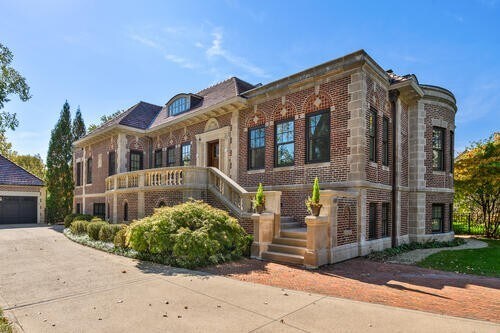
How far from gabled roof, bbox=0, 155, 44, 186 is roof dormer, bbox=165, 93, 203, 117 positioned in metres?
16.1

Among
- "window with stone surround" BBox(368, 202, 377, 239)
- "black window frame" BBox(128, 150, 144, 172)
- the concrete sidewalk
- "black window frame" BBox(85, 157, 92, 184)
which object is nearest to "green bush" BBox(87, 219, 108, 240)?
the concrete sidewalk

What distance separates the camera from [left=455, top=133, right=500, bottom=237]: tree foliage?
1605cm

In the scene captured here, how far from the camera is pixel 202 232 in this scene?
28.6 feet

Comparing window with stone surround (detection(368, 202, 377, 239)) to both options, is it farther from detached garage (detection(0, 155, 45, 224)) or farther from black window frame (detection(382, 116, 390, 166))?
detached garage (detection(0, 155, 45, 224))

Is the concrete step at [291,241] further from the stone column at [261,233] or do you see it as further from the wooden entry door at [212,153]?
the wooden entry door at [212,153]

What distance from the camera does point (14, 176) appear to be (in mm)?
26031

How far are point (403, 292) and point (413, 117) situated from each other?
31.4ft

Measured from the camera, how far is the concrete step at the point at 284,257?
8.61m

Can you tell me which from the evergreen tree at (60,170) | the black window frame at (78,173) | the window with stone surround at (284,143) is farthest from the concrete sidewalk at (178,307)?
the evergreen tree at (60,170)

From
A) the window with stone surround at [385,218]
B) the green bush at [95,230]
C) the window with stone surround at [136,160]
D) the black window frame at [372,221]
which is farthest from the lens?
the window with stone surround at [136,160]

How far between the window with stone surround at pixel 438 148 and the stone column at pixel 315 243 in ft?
28.3

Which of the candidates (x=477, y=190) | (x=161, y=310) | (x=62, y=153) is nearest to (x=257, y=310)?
(x=161, y=310)

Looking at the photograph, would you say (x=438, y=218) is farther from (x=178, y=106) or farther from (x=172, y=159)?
(x=178, y=106)

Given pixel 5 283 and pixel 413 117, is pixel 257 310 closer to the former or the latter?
pixel 5 283
